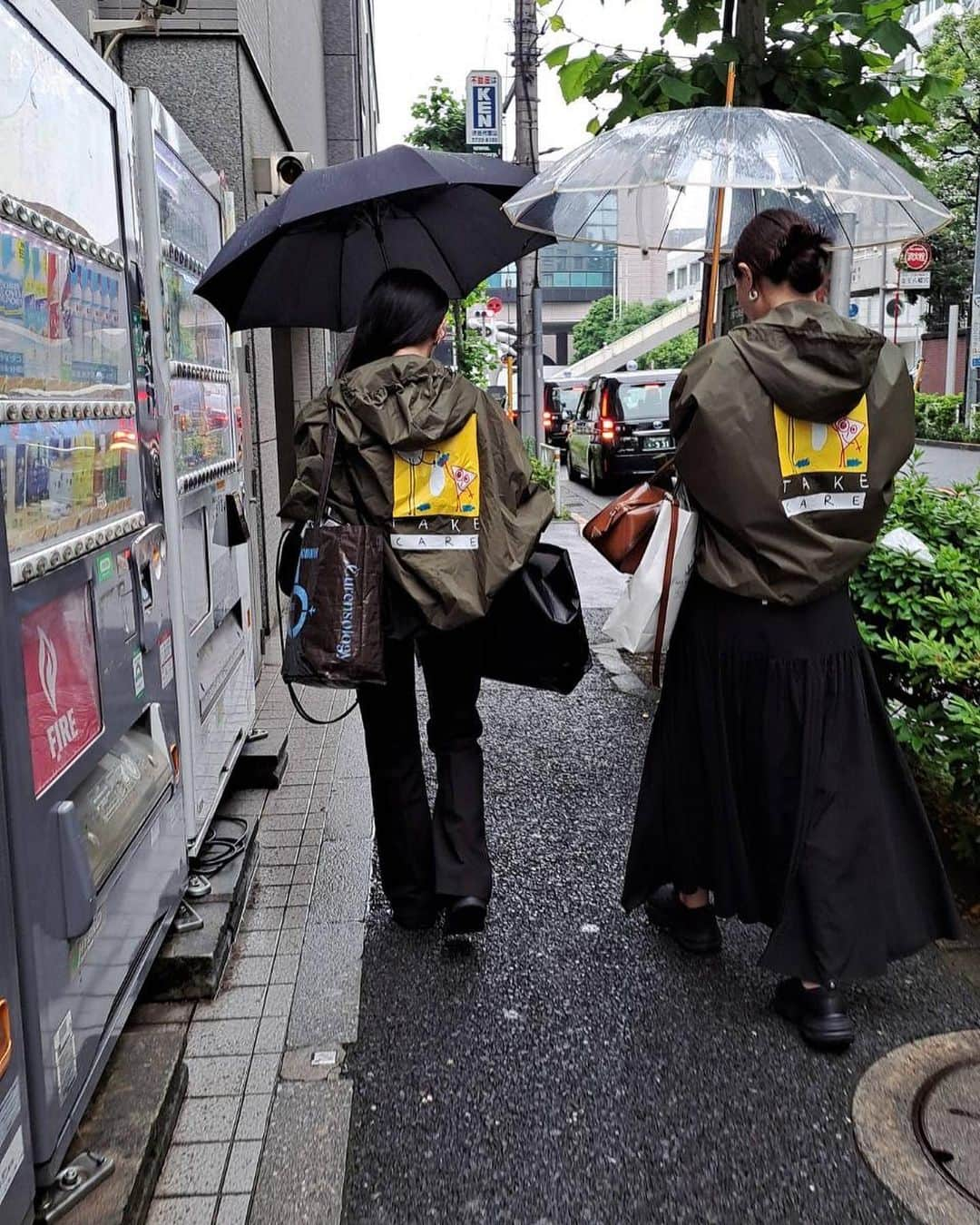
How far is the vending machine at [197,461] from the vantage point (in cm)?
319

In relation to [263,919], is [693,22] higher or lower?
higher

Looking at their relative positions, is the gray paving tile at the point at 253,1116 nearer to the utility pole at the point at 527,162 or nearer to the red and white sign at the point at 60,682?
the red and white sign at the point at 60,682

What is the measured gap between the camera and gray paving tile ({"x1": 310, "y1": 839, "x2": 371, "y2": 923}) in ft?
11.8

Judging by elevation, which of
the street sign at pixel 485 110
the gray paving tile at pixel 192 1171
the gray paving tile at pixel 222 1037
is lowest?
the gray paving tile at pixel 222 1037

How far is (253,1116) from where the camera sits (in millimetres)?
2553

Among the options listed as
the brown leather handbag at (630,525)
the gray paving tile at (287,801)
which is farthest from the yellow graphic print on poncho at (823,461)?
the gray paving tile at (287,801)

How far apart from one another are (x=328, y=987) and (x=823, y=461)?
1968 mm

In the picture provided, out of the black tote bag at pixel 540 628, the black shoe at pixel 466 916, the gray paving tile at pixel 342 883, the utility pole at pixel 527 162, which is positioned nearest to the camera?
the black tote bag at pixel 540 628

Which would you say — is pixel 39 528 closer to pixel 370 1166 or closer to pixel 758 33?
pixel 370 1166

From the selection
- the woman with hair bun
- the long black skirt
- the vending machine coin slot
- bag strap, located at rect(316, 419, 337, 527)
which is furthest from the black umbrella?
the vending machine coin slot

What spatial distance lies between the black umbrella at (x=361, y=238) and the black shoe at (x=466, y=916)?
1.97 m

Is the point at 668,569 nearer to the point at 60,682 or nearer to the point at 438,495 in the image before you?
the point at 438,495

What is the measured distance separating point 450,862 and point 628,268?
100386 mm

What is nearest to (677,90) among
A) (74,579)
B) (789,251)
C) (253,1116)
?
(789,251)
